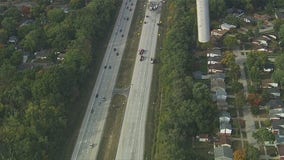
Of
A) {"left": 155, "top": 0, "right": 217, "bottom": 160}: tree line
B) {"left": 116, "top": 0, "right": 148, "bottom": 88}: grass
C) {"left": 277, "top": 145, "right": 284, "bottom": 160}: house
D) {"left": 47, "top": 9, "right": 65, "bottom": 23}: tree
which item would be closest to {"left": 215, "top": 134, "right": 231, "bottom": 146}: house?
{"left": 155, "top": 0, "right": 217, "bottom": 160}: tree line

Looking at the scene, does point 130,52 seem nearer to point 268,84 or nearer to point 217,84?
point 217,84

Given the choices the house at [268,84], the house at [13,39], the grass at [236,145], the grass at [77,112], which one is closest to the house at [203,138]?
the grass at [236,145]

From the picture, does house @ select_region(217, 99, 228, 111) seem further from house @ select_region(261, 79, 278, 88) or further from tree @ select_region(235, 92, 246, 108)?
house @ select_region(261, 79, 278, 88)

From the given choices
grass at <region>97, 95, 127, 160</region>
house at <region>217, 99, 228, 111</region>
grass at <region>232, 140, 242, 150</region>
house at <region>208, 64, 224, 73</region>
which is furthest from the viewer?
house at <region>208, 64, 224, 73</region>

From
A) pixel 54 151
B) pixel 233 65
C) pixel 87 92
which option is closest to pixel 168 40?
pixel 233 65

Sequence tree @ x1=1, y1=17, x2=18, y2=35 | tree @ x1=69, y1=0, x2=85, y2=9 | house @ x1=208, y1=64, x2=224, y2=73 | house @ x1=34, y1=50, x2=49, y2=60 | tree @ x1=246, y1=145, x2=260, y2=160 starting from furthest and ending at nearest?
tree @ x1=69, y1=0, x2=85, y2=9
tree @ x1=1, y1=17, x2=18, y2=35
house @ x1=34, y1=50, x2=49, y2=60
house @ x1=208, y1=64, x2=224, y2=73
tree @ x1=246, y1=145, x2=260, y2=160

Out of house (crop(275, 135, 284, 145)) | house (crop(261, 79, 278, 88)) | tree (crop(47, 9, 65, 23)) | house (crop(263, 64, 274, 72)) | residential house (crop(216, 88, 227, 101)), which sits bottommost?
house (crop(275, 135, 284, 145))

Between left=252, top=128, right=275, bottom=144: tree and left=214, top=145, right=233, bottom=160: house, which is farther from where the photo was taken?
left=252, top=128, right=275, bottom=144: tree
